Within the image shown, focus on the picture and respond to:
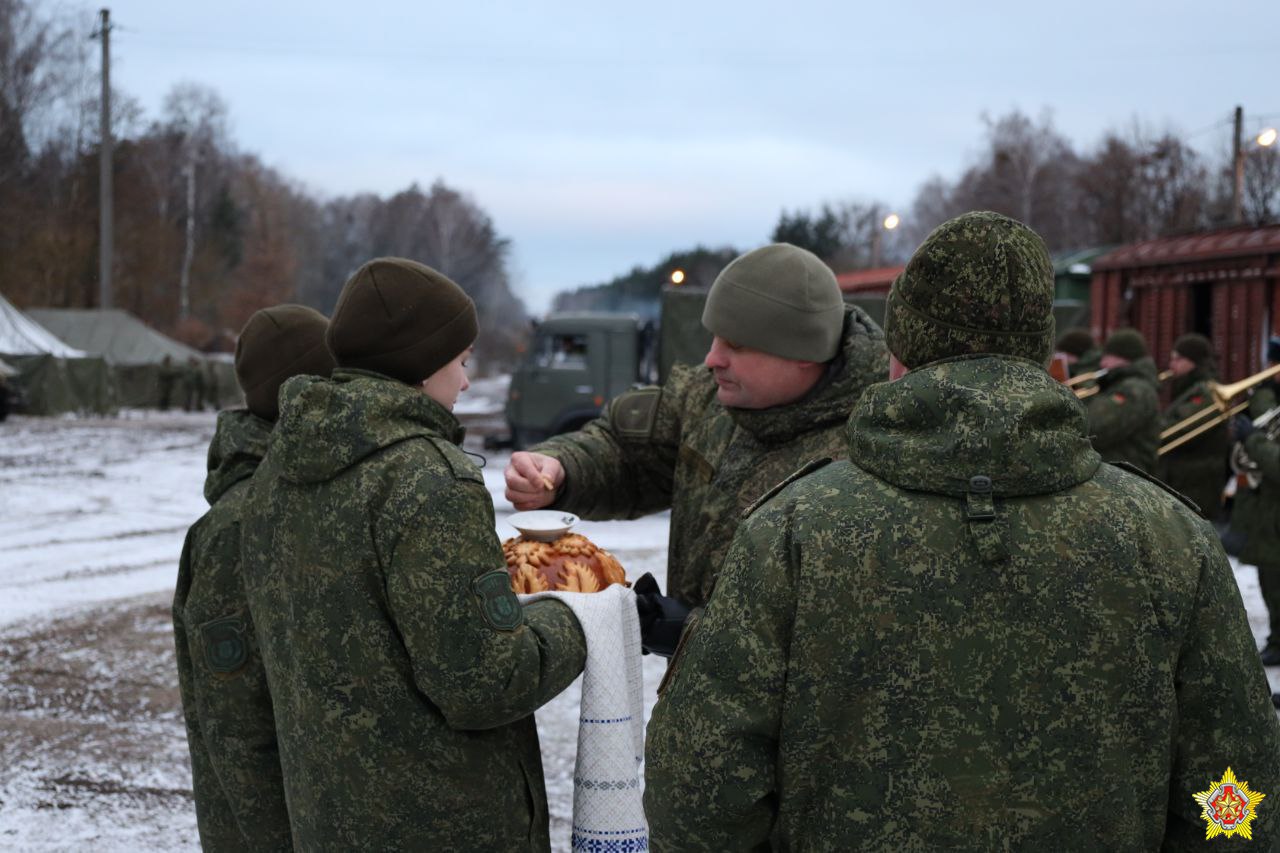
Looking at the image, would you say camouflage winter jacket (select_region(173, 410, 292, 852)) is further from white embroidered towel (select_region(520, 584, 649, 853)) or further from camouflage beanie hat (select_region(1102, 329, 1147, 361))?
camouflage beanie hat (select_region(1102, 329, 1147, 361))

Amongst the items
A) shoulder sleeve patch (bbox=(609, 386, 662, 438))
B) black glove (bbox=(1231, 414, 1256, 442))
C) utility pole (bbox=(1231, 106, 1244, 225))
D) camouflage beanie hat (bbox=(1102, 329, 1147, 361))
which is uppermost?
utility pole (bbox=(1231, 106, 1244, 225))

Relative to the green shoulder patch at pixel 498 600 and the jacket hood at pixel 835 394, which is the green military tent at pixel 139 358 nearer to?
the jacket hood at pixel 835 394

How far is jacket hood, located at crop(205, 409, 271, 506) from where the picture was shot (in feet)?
8.62

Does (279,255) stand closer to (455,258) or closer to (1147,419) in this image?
(455,258)

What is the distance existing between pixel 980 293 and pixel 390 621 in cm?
113

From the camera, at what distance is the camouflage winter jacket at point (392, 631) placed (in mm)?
1988

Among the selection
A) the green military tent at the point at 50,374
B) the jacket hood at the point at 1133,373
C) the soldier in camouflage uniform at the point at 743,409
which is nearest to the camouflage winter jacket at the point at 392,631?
the soldier in camouflage uniform at the point at 743,409

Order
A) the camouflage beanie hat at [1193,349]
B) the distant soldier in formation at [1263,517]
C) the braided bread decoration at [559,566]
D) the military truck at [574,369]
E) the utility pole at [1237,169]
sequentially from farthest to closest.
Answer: the utility pole at [1237,169] → the military truck at [574,369] → the camouflage beanie hat at [1193,349] → the distant soldier in formation at [1263,517] → the braided bread decoration at [559,566]

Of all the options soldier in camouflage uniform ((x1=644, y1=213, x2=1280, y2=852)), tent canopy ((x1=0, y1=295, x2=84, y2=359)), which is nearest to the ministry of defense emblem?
soldier in camouflage uniform ((x1=644, y1=213, x2=1280, y2=852))

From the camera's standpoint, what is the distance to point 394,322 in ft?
7.19

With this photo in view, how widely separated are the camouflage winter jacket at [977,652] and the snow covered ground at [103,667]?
278 cm

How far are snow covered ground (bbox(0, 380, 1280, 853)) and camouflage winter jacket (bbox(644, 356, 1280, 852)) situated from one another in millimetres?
2776

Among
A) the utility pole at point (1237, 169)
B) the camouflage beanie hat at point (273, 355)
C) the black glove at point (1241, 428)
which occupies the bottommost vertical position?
the black glove at point (1241, 428)

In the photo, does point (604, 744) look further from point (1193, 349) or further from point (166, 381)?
point (166, 381)
